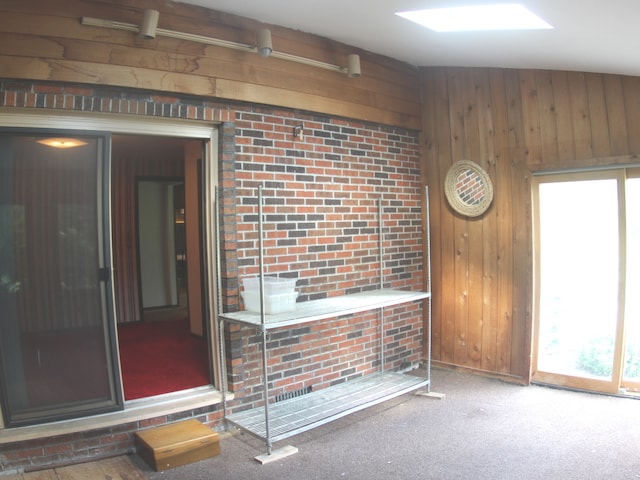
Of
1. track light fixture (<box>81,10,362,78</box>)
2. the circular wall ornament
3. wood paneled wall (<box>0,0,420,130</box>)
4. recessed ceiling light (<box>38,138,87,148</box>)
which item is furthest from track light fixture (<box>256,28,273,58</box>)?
the circular wall ornament

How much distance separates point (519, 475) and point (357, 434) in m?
1.12

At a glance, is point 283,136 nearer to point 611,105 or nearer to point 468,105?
point 468,105

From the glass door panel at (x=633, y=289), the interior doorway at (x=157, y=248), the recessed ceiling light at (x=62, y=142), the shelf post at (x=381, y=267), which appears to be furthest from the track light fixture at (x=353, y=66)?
the glass door panel at (x=633, y=289)

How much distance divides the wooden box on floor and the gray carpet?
0.06 metres

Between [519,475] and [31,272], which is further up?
[31,272]

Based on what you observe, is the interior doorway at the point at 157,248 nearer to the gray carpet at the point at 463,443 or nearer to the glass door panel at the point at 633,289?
the gray carpet at the point at 463,443

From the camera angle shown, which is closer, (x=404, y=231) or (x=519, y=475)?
(x=519, y=475)

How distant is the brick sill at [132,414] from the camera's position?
9.87 ft

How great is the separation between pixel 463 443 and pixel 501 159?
2.55 m

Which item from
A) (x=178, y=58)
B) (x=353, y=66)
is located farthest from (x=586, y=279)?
(x=178, y=58)

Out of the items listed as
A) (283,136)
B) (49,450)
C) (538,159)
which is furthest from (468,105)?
(49,450)

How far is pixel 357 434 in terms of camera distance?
3574 mm

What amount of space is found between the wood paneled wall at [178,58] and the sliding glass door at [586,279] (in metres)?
1.84

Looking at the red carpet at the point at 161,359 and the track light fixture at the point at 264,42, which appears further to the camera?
the red carpet at the point at 161,359
